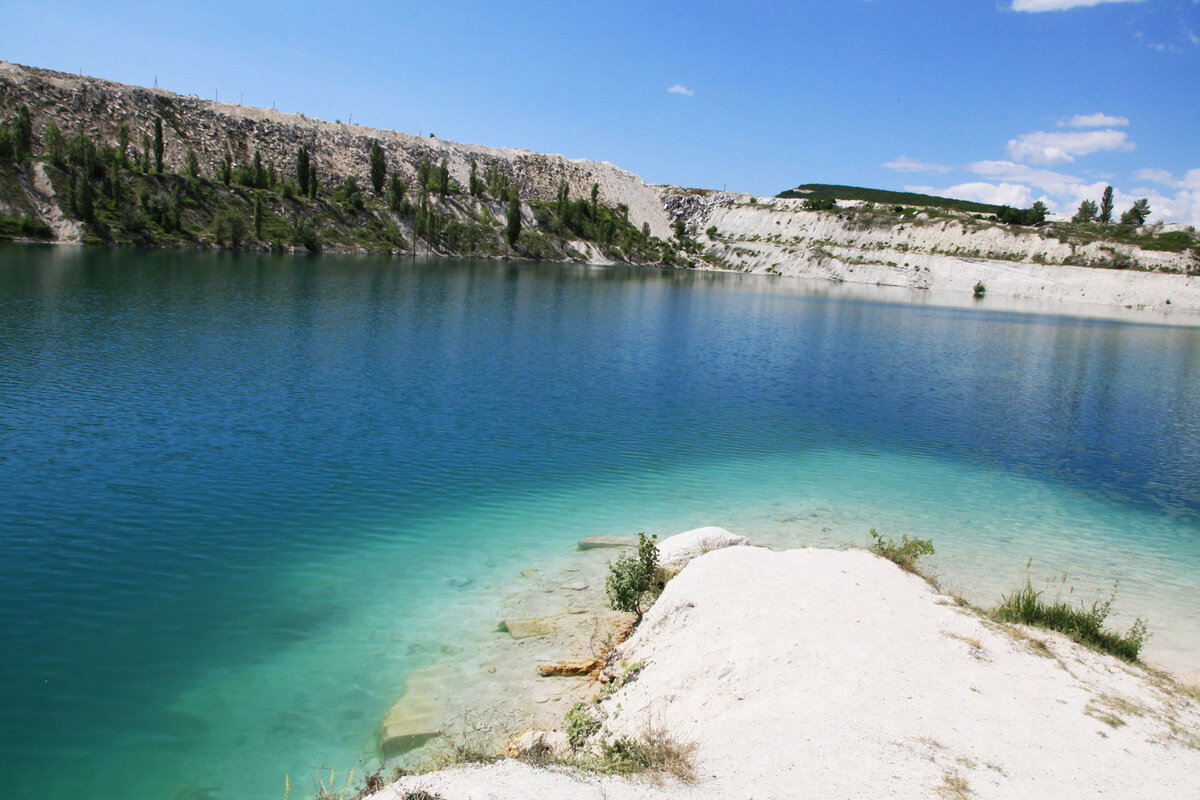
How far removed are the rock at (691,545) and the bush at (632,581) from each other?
72 centimetres

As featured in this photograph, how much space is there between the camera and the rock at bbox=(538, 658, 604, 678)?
1120 cm

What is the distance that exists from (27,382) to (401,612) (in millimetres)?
20263

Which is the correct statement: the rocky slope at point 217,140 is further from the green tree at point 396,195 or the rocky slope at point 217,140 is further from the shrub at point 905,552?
the shrub at point 905,552

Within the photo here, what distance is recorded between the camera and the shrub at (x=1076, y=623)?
11.2m

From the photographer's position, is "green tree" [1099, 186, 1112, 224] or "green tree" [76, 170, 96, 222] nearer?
"green tree" [76, 170, 96, 222]

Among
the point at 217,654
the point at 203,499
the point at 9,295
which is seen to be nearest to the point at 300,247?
the point at 9,295

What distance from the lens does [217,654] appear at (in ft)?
37.0

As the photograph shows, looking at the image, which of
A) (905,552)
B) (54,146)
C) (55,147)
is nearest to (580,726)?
(905,552)

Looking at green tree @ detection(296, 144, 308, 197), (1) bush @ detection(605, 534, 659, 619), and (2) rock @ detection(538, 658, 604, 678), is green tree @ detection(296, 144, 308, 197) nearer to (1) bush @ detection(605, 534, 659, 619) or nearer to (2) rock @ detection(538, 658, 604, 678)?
(1) bush @ detection(605, 534, 659, 619)

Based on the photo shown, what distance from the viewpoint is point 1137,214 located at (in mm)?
143500

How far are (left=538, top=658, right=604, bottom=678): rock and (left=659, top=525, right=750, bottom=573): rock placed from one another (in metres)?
2.95

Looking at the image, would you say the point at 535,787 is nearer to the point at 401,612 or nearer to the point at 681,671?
the point at 681,671

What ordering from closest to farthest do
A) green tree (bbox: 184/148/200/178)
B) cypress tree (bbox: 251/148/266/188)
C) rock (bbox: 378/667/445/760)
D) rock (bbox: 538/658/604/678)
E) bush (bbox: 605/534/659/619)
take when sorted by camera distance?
rock (bbox: 378/667/445/760) → rock (bbox: 538/658/604/678) → bush (bbox: 605/534/659/619) → green tree (bbox: 184/148/200/178) → cypress tree (bbox: 251/148/266/188)

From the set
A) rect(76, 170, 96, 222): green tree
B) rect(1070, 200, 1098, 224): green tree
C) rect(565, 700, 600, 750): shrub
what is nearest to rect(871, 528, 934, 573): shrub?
rect(565, 700, 600, 750): shrub
